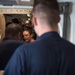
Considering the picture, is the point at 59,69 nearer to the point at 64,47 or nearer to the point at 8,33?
the point at 64,47

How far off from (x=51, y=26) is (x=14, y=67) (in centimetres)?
29

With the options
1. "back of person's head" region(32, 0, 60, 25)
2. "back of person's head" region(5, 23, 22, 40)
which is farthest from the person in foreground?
"back of person's head" region(5, 23, 22, 40)

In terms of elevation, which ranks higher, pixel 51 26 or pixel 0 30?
pixel 51 26

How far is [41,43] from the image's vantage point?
1195 millimetres

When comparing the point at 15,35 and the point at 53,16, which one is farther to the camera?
the point at 15,35

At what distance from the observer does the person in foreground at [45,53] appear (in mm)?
1157

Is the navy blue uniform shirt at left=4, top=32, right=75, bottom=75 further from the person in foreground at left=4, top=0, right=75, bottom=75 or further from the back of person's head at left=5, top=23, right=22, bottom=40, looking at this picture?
the back of person's head at left=5, top=23, right=22, bottom=40

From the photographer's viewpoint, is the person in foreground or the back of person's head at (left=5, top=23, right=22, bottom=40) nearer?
the person in foreground

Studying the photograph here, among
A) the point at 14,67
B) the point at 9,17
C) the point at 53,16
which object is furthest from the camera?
the point at 9,17

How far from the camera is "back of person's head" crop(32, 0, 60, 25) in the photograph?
49.2 inches

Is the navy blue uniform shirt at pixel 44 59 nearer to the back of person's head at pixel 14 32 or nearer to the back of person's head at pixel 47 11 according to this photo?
the back of person's head at pixel 47 11

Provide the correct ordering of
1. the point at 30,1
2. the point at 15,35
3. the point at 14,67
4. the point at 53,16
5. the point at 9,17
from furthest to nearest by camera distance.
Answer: the point at 9,17, the point at 30,1, the point at 15,35, the point at 53,16, the point at 14,67

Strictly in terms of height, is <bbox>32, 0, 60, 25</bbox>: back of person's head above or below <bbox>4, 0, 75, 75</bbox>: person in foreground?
above

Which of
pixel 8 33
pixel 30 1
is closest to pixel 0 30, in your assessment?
pixel 8 33
